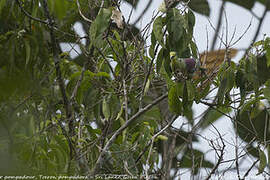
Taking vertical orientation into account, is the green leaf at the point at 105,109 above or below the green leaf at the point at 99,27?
below

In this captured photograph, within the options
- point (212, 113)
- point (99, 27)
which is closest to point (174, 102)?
point (99, 27)

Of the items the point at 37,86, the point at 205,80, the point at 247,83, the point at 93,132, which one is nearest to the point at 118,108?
the point at 93,132

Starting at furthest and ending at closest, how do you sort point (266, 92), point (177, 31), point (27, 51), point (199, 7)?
point (199, 7)
point (266, 92)
point (177, 31)
point (27, 51)

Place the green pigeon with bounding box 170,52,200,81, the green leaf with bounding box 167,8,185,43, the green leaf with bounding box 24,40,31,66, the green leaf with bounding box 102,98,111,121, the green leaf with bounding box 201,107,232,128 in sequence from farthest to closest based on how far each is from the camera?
the green leaf with bounding box 201,107,232,128 < the green leaf with bounding box 102,98,111,121 < the green pigeon with bounding box 170,52,200,81 < the green leaf with bounding box 167,8,185,43 < the green leaf with bounding box 24,40,31,66

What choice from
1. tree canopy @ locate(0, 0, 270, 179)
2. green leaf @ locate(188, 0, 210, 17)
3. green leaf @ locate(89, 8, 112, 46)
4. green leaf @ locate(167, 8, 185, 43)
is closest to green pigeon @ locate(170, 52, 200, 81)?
tree canopy @ locate(0, 0, 270, 179)

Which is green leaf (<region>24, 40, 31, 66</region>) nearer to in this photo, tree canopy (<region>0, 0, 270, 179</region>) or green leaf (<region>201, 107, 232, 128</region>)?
tree canopy (<region>0, 0, 270, 179</region>)

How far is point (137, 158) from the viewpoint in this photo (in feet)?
6.95

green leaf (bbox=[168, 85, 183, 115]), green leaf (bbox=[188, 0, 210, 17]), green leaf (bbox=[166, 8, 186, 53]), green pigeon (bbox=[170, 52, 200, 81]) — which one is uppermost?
green leaf (bbox=[188, 0, 210, 17])

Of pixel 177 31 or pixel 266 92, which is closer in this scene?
pixel 177 31

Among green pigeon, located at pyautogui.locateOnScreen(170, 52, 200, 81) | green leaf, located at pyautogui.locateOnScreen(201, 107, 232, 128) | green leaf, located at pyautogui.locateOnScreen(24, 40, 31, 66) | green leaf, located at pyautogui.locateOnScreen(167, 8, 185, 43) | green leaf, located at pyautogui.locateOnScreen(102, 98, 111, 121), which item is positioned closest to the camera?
green leaf, located at pyautogui.locateOnScreen(24, 40, 31, 66)

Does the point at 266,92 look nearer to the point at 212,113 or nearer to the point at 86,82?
the point at 86,82

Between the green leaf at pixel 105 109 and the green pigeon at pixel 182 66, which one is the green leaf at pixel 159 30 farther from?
the green leaf at pixel 105 109

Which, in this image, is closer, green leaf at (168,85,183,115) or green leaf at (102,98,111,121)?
green leaf at (168,85,183,115)

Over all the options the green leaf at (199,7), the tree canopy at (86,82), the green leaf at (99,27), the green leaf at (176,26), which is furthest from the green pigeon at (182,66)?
the green leaf at (199,7)
